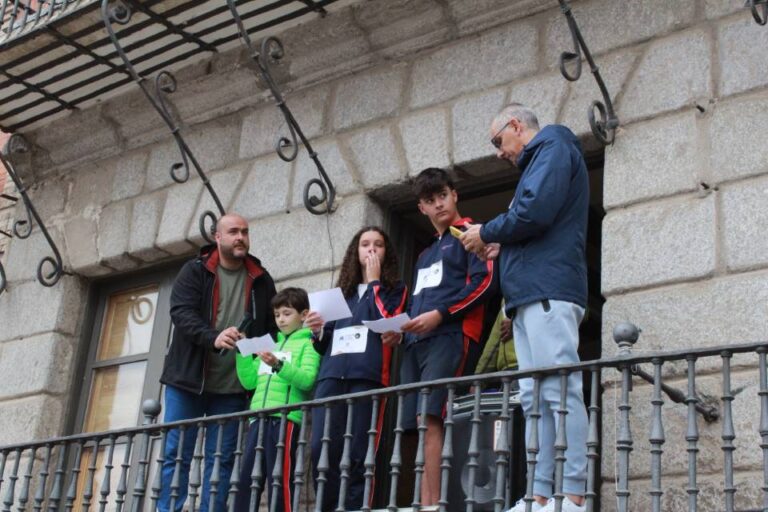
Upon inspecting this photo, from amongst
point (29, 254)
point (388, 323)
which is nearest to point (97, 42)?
point (29, 254)

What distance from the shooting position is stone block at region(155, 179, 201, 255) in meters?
8.23

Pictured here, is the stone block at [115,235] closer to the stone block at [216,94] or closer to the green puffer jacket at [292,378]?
the stone block at [216,94]

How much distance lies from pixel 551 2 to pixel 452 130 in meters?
0.83

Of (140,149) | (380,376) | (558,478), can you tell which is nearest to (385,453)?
(380,376)

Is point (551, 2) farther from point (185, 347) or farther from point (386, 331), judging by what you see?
point (185, 347)

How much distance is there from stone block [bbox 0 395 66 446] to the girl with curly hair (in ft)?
8.29

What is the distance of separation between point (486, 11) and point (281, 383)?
2.27 m

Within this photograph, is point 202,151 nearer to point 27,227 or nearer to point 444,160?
point 27,227

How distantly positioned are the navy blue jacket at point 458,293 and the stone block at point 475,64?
1.25 m

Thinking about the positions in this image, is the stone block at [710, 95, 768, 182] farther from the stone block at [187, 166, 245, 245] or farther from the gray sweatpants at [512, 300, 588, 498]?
the stone block at [187, 166, 245, 245]

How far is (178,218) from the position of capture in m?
8.28

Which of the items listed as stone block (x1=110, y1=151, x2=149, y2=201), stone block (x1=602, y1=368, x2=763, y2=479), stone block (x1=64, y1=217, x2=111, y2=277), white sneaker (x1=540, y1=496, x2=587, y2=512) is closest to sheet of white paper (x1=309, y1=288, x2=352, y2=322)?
stone block (x1=602, y1=368, x2=763, y2=479)

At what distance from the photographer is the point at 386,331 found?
6184 mm

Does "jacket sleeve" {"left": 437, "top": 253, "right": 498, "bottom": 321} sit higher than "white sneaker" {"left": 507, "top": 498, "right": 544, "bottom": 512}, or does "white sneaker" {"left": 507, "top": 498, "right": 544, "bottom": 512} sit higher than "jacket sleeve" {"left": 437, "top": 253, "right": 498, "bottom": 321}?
"jacket sleeve" {"left": 437, "top": 253, "right": 498, "bottom": 321}
